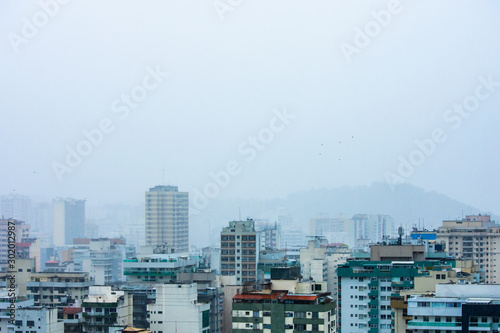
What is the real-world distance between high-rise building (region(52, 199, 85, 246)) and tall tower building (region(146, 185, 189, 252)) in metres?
7.89

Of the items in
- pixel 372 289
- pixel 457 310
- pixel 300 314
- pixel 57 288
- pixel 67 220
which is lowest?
pixel 57 288

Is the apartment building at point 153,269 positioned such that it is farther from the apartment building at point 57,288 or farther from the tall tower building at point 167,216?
the tall tower building at point 167,216

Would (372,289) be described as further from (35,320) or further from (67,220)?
(67,220)

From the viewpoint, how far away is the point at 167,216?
5691cm

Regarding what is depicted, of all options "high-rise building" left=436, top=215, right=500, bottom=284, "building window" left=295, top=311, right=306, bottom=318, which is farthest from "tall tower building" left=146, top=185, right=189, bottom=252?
"building window" left=295, top=311, right=306, bottom=318

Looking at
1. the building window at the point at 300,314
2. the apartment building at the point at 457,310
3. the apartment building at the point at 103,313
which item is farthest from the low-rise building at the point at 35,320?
the apartment building at the point at 457,310

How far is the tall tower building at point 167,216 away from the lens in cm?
5638

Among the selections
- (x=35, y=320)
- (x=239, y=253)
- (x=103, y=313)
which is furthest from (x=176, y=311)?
(x=239, y=253)

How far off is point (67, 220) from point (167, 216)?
10.7m

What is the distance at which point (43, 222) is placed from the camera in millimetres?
63000

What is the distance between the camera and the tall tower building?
185 ft

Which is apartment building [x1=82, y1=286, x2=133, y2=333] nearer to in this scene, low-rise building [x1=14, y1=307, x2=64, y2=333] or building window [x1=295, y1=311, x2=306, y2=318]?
low-rise building [x1=14, y1=307, x2=64, y2=333]

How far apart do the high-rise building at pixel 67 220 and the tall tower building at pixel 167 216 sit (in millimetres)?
7892

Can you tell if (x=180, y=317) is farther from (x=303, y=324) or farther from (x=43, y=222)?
(x=43, y=222)
